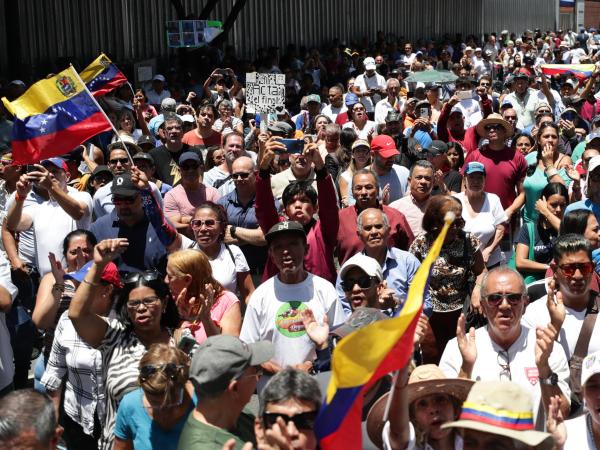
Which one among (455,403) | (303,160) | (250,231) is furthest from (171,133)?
(455,403)

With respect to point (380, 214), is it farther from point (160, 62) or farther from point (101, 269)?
point (160, 62)

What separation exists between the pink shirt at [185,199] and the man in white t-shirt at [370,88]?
7.65 metres

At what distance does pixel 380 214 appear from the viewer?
6668 millimetres

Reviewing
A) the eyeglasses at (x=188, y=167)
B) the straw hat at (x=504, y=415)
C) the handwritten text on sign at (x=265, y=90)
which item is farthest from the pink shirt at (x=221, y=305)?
the handwritten text on sign at (x=265, y=90)

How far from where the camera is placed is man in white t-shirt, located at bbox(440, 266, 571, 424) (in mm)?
4973

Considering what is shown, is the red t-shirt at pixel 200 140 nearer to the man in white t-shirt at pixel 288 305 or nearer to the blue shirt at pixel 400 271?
the blue shirt at pixel 400 271

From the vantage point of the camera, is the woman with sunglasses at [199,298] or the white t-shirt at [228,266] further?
the white t-shirt at [228,266]

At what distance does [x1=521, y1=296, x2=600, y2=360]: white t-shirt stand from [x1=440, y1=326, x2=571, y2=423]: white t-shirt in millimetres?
292

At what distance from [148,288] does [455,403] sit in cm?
168

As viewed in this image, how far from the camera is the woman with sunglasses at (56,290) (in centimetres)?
602

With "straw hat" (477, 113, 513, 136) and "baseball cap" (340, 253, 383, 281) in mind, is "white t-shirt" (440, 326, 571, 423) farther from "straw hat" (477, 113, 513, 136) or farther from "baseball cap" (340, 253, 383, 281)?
"straw hat" (477, 113, 513, 136)

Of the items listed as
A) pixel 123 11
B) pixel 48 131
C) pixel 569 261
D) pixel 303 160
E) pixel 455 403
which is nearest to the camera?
pixel 455 403

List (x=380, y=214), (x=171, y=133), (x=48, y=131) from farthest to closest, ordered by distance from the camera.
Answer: (x=171, y=133) → (x=48, y=131) → (x=380, y=214)

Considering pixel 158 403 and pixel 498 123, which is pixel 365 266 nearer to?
pixel 158 403
